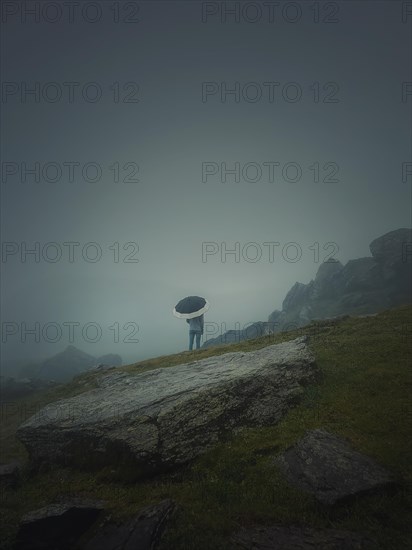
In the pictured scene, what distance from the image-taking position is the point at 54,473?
13.7 m

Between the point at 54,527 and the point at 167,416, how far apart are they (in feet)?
17.0

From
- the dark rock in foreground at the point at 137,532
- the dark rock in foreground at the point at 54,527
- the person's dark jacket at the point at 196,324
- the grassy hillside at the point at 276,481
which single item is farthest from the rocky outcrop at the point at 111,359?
the dark rock in foreground at the point at 137,532

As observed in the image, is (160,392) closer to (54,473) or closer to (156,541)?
(54,473)

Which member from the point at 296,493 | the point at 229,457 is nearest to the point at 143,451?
the point at 229,457

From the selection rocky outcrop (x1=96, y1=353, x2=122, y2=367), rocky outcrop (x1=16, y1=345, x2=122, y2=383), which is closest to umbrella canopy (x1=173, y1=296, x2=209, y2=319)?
rocky outcrop (x1=16, y1=345, x2=122, y2=383)

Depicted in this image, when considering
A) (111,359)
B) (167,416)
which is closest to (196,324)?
(167,416)

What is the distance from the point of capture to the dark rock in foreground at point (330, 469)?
30.7 ft

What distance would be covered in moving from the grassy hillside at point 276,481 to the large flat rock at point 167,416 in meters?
0.59

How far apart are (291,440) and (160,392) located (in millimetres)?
6897

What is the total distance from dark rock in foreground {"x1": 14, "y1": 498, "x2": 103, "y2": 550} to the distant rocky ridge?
328 feet

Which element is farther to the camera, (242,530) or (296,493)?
(296,493)

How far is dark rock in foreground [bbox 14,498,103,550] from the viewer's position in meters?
9.18

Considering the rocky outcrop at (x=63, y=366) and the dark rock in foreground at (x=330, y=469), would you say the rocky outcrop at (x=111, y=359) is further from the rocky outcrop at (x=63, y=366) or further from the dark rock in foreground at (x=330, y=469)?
the dark rock in foreground at (x=330, y=469)

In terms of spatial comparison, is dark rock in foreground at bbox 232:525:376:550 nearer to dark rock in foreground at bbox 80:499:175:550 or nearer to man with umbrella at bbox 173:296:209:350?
dark rock in foreground at bbox 80:499:175:550
